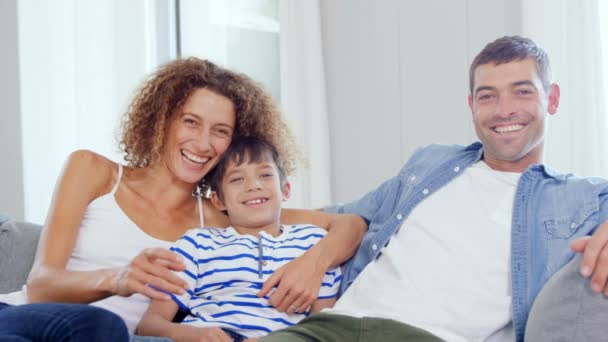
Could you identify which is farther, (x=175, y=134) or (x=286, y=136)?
(x=286, y=136)

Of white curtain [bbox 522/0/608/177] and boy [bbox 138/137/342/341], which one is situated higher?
white curtain [bbox 522/0/608/177]

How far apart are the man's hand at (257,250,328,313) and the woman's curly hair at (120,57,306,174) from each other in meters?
0.42

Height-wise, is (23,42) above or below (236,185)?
above

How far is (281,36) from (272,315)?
1.98 metres

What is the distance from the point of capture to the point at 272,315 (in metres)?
1.70

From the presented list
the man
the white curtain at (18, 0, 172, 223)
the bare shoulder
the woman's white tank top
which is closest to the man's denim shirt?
the man

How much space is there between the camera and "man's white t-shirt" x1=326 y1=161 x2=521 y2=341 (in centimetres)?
160

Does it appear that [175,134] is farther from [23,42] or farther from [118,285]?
[23,42]

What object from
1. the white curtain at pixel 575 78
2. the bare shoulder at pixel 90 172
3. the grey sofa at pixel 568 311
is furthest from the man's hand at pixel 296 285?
the white curtain at pixel 575 78

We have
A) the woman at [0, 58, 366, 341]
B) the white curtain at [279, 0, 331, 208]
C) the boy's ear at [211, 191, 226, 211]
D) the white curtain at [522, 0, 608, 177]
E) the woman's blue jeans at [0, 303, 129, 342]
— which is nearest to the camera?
the woman's blue jeans at [0, 303, 129, 342]

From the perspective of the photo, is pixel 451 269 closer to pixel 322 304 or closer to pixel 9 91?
pixel 322 304

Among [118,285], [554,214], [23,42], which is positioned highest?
[23,42]

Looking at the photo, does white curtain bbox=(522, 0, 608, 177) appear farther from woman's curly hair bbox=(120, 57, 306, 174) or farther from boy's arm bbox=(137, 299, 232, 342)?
boy's arm bbox=(137, 299, 232, 342)

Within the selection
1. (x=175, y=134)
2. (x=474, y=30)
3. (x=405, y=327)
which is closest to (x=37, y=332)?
(x=405, y=327)
